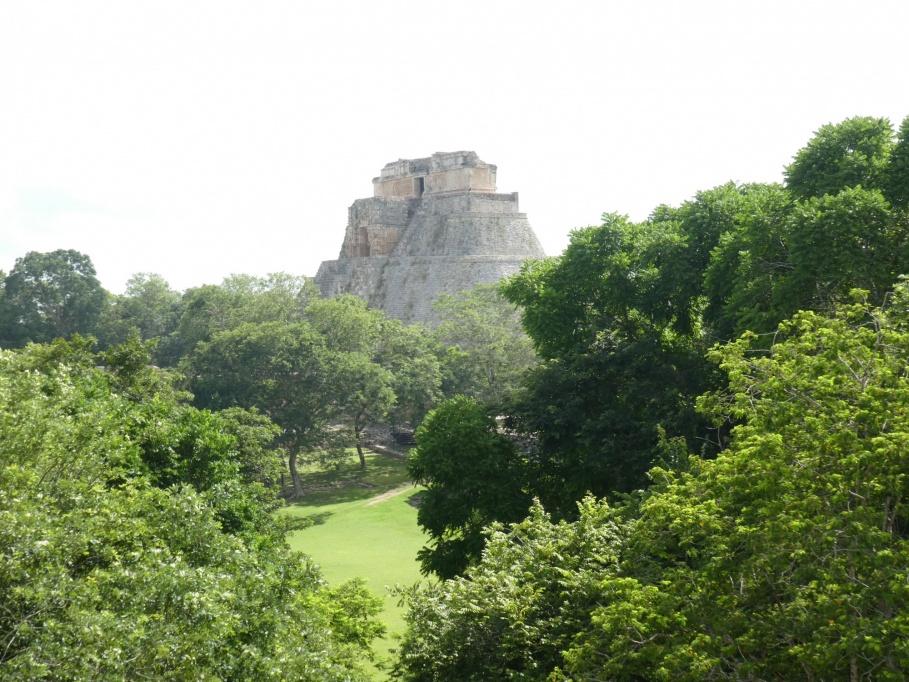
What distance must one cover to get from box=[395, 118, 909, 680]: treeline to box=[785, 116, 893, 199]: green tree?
4 centimetres

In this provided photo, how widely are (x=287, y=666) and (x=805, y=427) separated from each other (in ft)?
18.7

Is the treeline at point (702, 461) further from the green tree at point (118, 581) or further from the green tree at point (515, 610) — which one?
the green tree at point (118, 581)

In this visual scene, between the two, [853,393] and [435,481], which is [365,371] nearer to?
[435,481]

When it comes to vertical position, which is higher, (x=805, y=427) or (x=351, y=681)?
(x=805, y=427)

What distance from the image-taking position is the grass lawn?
2180 cm

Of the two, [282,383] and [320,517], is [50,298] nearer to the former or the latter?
[282,383]

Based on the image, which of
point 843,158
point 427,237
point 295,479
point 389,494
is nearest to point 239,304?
point 427,237

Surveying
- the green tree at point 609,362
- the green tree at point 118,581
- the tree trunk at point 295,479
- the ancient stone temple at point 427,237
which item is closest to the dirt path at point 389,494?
the tree trunk at point 295,479

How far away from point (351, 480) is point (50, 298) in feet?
114

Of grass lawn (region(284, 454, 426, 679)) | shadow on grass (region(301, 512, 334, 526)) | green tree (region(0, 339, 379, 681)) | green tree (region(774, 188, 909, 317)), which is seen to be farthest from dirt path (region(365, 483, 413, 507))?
green tree (region(774, 188, 909, 317))

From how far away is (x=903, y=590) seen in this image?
20.7ft

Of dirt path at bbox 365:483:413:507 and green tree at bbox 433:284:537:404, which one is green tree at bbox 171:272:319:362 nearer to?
green tree at bbox 433:284:537:404

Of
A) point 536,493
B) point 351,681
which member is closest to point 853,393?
point 351,681

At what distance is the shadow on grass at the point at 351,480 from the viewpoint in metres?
33.0
